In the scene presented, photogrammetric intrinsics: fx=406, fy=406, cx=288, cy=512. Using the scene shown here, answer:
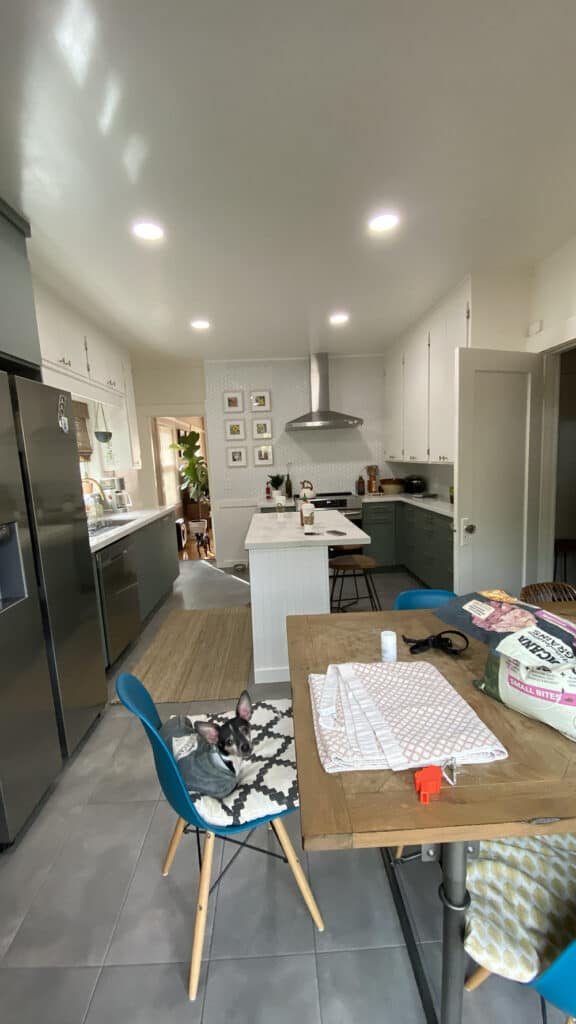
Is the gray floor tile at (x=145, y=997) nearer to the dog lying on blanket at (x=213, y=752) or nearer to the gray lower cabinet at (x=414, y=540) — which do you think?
the dog lying on blanket at (x=213, y=752)

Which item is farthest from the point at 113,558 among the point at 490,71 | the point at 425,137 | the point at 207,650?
A: the point at 490,71

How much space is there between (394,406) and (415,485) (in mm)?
985

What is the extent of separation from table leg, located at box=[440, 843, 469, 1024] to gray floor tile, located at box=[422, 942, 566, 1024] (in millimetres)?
310

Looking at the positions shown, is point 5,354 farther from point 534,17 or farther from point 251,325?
point 251,325

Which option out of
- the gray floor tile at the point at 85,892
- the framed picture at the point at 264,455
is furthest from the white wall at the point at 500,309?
the gray floor tile at the point at 85,892

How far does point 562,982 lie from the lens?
2.18ft

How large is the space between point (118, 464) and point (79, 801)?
3392mm

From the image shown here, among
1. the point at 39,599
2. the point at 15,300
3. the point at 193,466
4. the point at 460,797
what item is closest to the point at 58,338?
the point at 15,300

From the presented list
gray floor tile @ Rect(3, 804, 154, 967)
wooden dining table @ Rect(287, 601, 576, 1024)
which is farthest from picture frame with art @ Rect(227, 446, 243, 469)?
wooden dining table @ Rect(287, 601, 576, 1024)

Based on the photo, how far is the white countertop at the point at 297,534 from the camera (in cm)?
248

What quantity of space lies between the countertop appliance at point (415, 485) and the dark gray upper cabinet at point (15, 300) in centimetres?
396

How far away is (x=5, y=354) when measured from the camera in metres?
1.86

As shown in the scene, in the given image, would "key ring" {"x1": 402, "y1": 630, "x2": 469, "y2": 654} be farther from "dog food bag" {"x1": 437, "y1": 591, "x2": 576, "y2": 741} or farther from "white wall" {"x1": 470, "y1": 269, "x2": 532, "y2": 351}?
"white wall" {"x1": 470, "y1": 269, "x2": 532, "y2": 351}

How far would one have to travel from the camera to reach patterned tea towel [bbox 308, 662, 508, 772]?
875 mm
